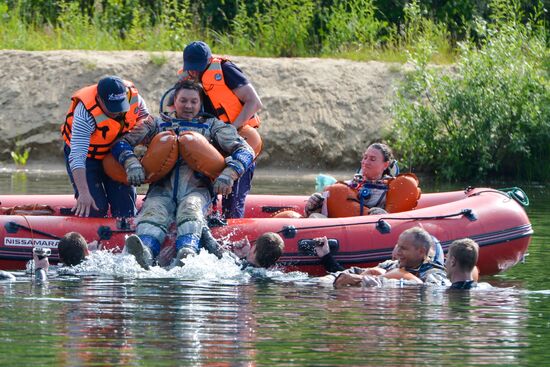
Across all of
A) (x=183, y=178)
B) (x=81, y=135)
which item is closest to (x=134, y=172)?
(x=183, y=178)

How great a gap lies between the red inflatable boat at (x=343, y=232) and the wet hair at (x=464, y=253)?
3.59 ft

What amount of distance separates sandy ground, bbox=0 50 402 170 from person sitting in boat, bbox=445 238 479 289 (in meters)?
10.8

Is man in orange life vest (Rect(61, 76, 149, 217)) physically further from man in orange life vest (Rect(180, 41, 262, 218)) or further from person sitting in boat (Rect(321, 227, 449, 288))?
person sitting in boat (Rect(321, 227, 449, 288))

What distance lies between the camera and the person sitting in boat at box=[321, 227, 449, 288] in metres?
9.19

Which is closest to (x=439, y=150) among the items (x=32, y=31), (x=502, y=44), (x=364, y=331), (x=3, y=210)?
(x=502, y=44)

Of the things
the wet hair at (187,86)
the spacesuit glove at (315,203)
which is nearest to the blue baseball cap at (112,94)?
the wet hair at (187,86)

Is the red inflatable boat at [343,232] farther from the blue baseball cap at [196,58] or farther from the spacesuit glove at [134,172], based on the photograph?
the blue baseball cap at [196,58]

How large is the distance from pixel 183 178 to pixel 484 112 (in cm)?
836

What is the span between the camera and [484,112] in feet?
58.6

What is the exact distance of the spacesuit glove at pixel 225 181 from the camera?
10031 mm

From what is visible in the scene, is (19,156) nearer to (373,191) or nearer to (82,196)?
(82,196)

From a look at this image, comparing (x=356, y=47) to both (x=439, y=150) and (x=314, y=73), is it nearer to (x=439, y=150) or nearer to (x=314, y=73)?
(x=314, y=73)

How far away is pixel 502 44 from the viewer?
1806 cm

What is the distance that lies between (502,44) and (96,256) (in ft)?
31.2
